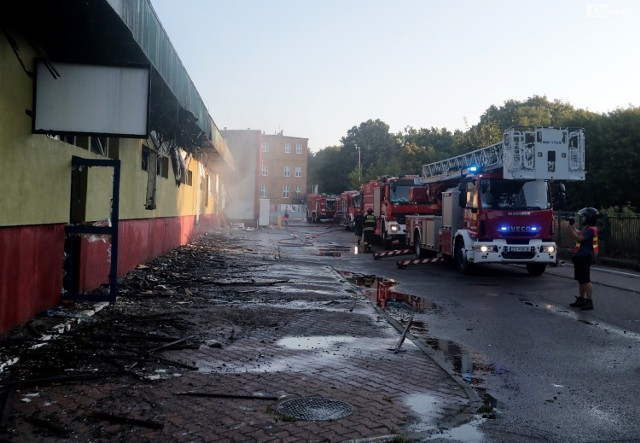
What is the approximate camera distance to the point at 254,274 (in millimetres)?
14875

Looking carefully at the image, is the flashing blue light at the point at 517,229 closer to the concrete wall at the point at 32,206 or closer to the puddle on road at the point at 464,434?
the concrete wall at the point at 32,206

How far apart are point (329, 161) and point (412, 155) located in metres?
46.8

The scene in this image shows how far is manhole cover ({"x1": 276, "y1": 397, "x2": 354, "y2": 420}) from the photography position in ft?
15.7

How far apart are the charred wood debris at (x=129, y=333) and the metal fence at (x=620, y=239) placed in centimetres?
1463

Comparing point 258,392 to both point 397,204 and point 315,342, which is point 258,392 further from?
point 397,204

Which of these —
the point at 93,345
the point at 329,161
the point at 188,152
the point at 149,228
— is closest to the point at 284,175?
the point at 329,161

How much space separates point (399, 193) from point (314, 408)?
71.9 feet

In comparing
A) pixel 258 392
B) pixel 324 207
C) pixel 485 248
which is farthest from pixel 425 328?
pixel 324 207

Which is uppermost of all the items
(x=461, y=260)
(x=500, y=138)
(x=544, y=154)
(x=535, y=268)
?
(x=500, y=138)

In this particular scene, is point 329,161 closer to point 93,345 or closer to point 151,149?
point 151,149

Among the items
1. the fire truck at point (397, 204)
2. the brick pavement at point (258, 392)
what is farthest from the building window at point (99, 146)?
the fire truck at point (397, 204)

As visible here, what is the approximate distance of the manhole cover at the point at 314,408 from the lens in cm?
478

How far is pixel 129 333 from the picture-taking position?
7367 mm

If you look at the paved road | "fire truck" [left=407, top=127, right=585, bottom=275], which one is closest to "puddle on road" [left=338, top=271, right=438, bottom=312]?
the paved road
